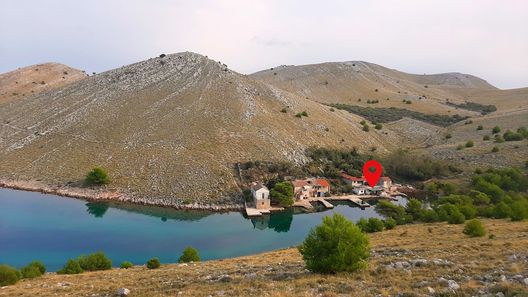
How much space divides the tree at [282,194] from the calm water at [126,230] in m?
1.99

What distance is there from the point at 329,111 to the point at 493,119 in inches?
1960

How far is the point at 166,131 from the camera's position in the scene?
87375mm

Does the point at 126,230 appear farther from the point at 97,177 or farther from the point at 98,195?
the point at 97,177

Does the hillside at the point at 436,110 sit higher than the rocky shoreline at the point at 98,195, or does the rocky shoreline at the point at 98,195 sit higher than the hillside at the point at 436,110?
the hillside at the point at 436,110

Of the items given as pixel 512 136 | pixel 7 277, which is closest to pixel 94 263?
pixel 7 277

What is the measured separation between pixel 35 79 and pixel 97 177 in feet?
356

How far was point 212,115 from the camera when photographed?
3684 inches

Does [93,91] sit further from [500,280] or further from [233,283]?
[500,280]

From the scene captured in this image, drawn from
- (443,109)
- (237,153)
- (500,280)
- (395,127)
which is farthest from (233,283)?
(443,109)

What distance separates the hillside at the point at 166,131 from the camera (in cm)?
7375

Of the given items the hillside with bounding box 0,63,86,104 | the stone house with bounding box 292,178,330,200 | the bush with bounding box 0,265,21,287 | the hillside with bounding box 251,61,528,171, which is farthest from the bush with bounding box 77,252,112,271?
the hillside with bounding box 0,63,86,104

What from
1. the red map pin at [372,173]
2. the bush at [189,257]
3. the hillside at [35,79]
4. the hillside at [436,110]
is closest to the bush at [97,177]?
the bush at [189,257]

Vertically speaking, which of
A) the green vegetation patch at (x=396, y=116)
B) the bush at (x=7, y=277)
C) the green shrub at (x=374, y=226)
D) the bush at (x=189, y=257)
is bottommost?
the bush at (x=189, y=257)

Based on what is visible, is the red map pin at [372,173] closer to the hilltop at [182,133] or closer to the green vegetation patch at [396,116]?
the hilltop at [182,133]
